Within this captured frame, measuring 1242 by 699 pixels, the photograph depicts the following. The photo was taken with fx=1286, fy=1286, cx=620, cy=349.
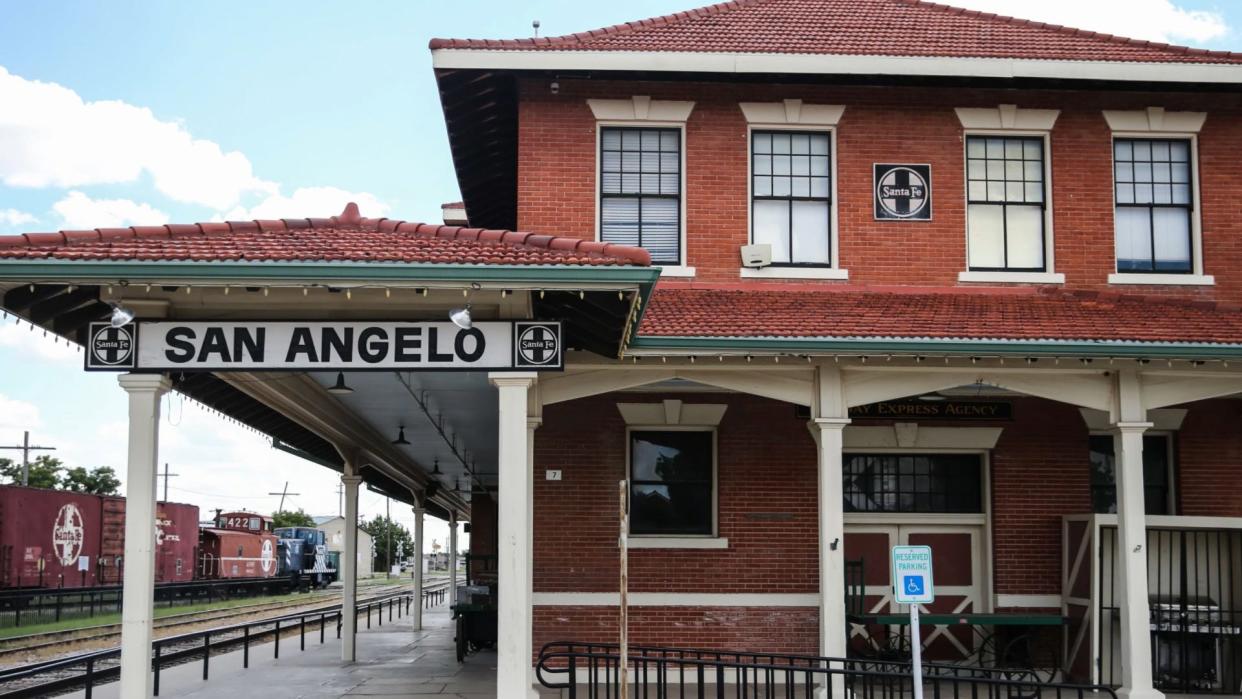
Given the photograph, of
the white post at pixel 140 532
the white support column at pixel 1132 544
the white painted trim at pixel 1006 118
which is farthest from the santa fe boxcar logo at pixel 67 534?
the white support column at pixel 1132 544

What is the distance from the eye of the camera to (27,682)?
1728cm

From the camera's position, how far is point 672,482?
1549cm

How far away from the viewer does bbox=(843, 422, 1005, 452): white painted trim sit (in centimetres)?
1566

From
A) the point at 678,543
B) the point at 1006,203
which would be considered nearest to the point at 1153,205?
the point at 1006,203

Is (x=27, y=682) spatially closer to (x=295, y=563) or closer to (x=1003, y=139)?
(x=1003, y=139)

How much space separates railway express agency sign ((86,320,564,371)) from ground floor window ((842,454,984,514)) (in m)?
7.23

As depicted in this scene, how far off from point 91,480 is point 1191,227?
79745 millimetres

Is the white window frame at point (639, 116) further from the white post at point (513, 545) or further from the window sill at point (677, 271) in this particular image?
the white post at point (513, 545)

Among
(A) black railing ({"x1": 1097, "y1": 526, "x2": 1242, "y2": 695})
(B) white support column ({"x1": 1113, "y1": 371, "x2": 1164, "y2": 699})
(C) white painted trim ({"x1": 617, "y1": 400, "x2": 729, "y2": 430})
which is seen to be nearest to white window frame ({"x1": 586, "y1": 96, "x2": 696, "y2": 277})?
(C) white painted trim ({"x1": 617, "y1": 400, "x2": 729, "y2": 430})

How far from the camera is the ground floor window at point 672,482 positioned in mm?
15422

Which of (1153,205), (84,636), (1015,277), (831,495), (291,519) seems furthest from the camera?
(291,519)

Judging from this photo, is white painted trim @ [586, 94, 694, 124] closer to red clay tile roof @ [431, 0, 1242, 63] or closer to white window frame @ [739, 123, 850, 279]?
red clay tile roof @ [431, 0, 1242, 63]

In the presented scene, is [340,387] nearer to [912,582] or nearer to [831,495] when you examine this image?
[831,495]

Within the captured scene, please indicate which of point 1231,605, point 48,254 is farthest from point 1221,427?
point 48,254
